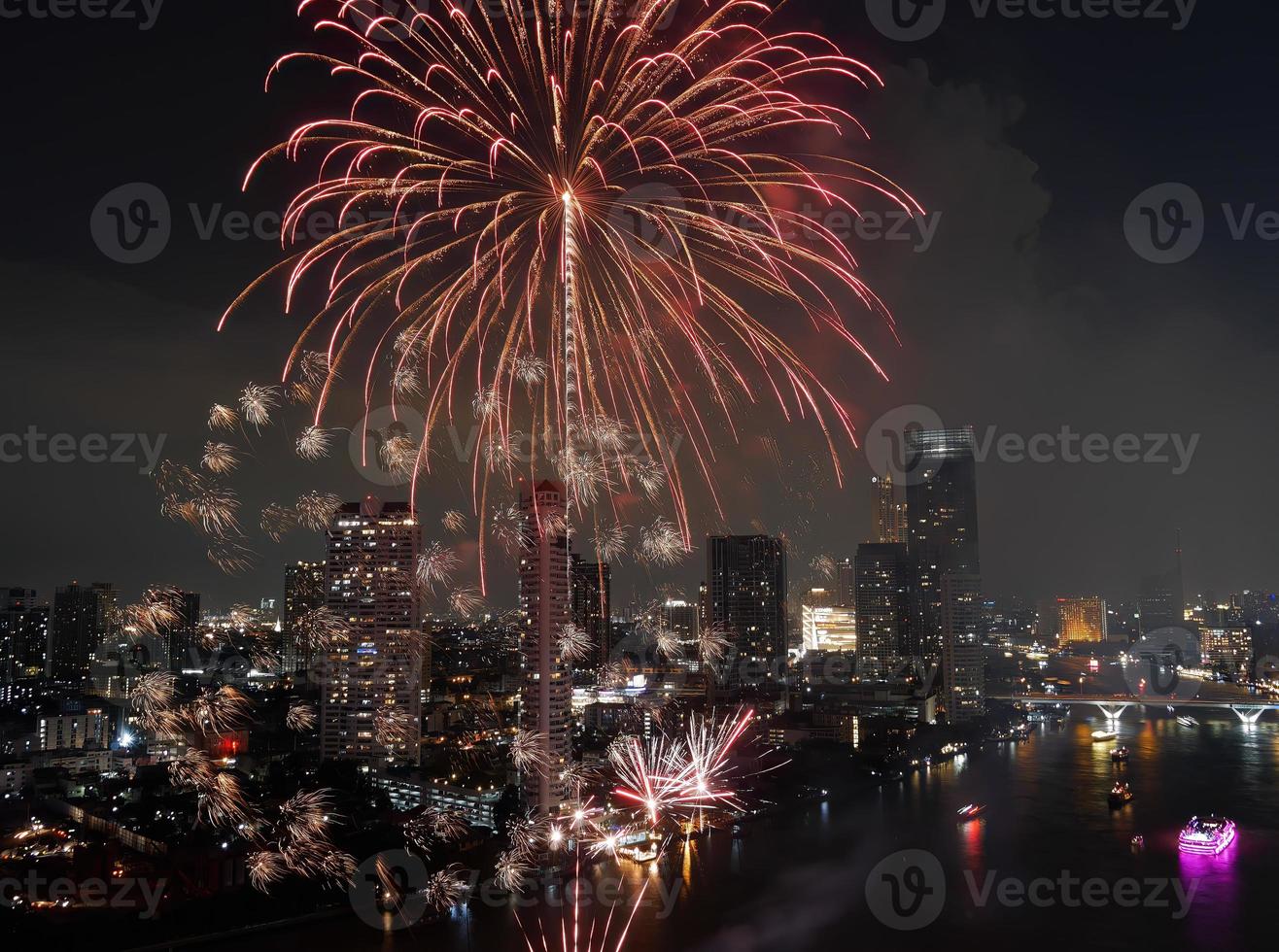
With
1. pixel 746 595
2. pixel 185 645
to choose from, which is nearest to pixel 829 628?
pixel 746 595

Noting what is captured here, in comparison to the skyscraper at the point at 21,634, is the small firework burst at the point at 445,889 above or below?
below

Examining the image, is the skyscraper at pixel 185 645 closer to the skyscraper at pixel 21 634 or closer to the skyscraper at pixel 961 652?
the skyscraper at pixel 21 634

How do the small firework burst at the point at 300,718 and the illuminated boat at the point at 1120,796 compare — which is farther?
the illuminated boat at the point at 1120,796

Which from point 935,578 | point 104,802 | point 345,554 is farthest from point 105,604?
point 935,578

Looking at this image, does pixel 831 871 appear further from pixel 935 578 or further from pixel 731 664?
pixel 935 578

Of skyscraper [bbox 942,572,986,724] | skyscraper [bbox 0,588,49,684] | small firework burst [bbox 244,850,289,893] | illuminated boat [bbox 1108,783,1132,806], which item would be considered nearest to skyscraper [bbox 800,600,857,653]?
skyscraper [bbox 942,572,986,724]

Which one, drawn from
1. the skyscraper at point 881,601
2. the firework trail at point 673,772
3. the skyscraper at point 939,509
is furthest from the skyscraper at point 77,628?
the skyscraper at point 939,509

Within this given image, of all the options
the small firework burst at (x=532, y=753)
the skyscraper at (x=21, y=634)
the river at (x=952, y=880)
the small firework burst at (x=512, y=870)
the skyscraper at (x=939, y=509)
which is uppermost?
the skyscraper at (x=939, y=509)
